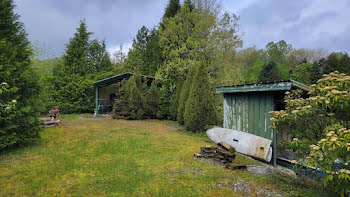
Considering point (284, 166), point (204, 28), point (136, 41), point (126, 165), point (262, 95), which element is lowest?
point (284, 166)

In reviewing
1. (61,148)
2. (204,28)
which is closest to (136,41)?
(204,28)

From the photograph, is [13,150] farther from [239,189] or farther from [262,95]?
[262,95]

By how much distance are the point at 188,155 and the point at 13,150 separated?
4.65 m

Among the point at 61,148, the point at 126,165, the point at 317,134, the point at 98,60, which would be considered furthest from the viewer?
the point at 98,60

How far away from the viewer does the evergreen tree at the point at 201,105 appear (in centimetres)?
782

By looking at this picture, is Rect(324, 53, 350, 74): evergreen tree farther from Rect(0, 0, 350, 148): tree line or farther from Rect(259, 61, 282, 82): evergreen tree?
Rect(259, 61, 282, 82): evergreen tree

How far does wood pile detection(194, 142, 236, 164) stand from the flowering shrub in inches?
65.1

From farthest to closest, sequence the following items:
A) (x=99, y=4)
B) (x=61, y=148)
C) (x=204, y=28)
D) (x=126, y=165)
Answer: (x=204, y=28)
(x=99, y=4)
(x=61, y=148)
(x=126, y=165)

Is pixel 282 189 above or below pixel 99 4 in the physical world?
below

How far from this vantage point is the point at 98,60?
908 inches

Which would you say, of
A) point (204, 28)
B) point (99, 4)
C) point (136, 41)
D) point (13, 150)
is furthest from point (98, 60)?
point (13, 150)

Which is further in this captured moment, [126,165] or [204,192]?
[126,165]

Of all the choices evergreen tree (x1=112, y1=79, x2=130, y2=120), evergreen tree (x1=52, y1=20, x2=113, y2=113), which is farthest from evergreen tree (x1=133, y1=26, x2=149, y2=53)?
evergreen tree (x1=112, y1=79, x2=130, y2=120)

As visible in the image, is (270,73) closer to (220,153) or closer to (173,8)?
(173,8)
